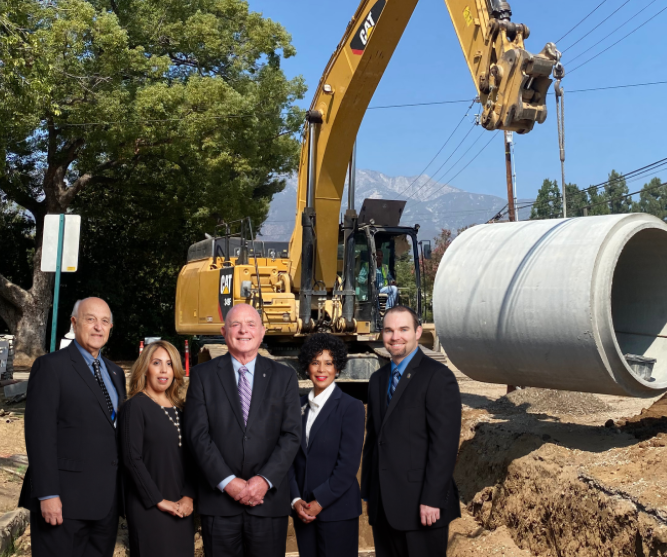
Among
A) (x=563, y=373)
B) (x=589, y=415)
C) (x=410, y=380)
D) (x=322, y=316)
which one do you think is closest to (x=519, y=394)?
(x=589, y=415)

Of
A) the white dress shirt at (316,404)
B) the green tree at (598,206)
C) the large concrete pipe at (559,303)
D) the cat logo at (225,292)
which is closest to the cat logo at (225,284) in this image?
the cat logo at (225,292)

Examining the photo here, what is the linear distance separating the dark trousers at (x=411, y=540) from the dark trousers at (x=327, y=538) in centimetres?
16

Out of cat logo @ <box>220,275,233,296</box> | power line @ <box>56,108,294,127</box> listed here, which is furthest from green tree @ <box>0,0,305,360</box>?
cat logo @ <box>220,275,233,296</box>

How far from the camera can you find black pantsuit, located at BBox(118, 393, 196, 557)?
13.6 feet

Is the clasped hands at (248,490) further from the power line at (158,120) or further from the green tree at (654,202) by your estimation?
the green tree at (654,202)

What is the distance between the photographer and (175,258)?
25344 millimetres

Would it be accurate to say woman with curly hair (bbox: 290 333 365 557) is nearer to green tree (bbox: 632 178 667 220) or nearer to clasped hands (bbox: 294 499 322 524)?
clasped hands (bbox: 294 499 322 524)

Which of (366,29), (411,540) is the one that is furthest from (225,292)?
(411,540)

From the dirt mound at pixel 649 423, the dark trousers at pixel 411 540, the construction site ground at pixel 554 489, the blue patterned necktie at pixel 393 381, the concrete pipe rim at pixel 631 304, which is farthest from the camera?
the dirt mound at pixel 649 423

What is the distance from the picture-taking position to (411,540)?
4.08 meters

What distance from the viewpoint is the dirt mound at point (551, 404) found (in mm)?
10008

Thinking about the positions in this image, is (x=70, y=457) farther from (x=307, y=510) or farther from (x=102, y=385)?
(x=307, y=510)

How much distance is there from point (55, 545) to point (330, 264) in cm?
783

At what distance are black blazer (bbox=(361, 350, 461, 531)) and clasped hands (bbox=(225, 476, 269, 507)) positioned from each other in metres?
0.67
